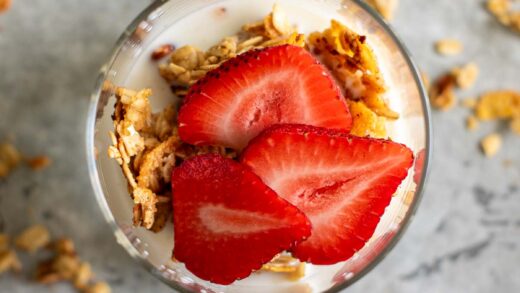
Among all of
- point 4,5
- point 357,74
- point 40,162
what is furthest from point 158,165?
point 4,5

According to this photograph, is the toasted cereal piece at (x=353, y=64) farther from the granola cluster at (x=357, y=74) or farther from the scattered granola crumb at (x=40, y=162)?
the scattered granola crumb at (x=40, y=162)

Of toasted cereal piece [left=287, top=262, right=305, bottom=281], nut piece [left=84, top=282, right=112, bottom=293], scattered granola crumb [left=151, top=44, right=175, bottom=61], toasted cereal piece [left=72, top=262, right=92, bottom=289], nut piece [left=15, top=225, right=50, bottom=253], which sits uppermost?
scattered granola crumb [left=151, top=44, right=175, bottom=61]

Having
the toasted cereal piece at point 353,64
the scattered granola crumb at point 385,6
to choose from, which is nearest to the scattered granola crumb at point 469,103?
the scattered granola crumb at point 385,6

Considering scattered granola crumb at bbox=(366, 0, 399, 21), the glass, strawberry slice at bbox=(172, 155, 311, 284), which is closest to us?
strawberry slice at bbox=(172, 155, 311, 284)

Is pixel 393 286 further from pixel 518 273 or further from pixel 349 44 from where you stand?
pixel 349 44

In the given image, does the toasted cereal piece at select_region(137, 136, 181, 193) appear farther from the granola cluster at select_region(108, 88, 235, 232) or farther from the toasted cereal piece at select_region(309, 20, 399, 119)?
the toasted cereal piece at select_region(309, 20, 399, 119)

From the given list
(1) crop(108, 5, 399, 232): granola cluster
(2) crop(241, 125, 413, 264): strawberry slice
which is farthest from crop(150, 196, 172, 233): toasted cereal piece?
(2) crop(241, 125, 413, 264): strawberry slice
